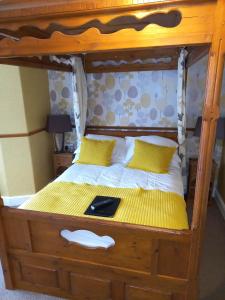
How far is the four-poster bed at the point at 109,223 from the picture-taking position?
1.03 m

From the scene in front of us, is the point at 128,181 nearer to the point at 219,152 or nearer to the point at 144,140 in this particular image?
the point at 144,140


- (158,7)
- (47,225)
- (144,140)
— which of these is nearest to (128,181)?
(144,140)

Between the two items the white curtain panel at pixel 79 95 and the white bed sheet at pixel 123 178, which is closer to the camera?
the white bed sheet at pixel 123 178

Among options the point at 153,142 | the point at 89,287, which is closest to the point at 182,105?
the point at 153,142

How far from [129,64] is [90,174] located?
1.63 metres

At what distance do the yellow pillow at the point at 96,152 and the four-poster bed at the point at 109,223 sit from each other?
1.23 meters

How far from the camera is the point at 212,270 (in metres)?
2.02

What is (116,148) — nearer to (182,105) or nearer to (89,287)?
(182,105)

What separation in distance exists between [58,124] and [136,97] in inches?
47.2

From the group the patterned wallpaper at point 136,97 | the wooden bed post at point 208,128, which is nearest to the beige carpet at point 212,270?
the wooden bed post at point 208,128

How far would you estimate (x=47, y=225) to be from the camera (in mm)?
1574

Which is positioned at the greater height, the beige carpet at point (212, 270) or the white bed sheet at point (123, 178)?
the white bed sheet at point (123, 178)

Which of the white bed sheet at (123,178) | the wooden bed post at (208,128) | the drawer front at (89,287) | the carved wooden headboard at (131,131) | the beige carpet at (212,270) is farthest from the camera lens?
the carved wooden headboard at (131,131)

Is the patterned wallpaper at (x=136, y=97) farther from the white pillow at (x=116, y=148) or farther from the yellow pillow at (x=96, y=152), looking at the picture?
the yellow pillow at (x=96, y=152)
